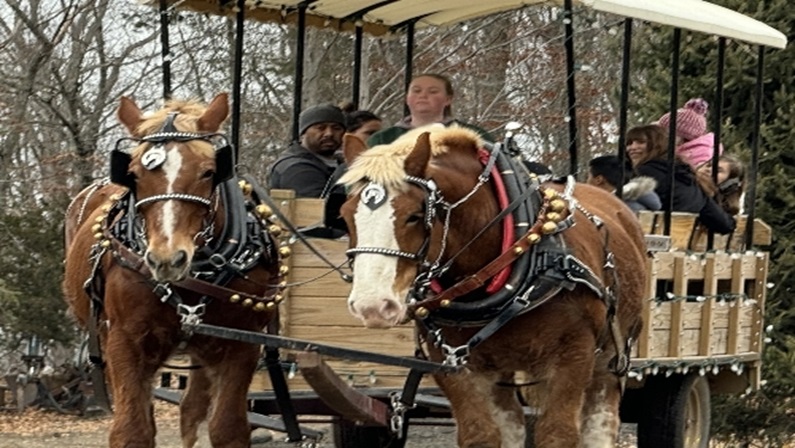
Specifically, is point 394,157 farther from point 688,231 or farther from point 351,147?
point 688,231

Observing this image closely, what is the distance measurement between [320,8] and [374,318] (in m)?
4.00

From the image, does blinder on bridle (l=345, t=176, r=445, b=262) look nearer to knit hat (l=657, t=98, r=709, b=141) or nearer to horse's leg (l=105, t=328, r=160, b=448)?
horse's leg (l=105, t=328, r=160, b=448)

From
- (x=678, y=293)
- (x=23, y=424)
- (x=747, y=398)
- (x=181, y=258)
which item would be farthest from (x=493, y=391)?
(x=23, y=424)

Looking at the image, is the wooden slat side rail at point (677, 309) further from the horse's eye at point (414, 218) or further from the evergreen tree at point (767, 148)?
the horse's eye at point (414, 218)

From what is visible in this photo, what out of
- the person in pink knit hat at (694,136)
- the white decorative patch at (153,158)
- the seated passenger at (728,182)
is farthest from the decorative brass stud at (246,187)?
the person in pink knit hat at (694,136)

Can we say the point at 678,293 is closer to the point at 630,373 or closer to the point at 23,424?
the point at 630,373

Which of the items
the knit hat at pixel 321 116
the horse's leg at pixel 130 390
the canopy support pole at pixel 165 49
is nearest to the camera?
the horse's leg at pixel 130 390

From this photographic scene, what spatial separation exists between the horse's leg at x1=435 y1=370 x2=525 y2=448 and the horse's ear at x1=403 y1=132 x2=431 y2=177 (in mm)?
949

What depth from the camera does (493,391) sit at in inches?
260

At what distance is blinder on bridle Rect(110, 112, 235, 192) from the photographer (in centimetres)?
644

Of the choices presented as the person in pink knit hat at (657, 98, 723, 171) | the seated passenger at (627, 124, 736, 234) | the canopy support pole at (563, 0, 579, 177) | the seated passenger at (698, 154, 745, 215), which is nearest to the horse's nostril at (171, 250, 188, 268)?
the canopy support pole at (563, 0, 579, 177)

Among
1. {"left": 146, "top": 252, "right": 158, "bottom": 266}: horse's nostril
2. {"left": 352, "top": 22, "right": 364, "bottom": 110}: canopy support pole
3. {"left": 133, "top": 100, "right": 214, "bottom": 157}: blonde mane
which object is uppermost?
{"left": 352, "top": 22, "right": 364, "bottom": 110}: canopy support pole

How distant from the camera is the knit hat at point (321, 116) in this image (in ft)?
28.1

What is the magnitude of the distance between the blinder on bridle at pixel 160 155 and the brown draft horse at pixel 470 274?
0.57m
